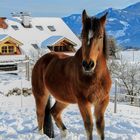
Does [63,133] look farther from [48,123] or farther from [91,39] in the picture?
[91,39]

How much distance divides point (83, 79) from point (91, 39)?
54 centimetres

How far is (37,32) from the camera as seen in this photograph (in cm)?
3647

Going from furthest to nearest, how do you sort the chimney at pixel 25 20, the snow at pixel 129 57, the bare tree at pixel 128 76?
the snow at pixel 129 57
the chimney at pixel 25 20
the bare tree at pixel 128 76

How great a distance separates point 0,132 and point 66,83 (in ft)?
5.96

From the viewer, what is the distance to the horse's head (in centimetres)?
342

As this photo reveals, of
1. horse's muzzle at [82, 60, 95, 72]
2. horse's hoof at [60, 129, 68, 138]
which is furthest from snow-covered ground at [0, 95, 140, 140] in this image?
horse's muzzle at [82, 60, 95, 72]

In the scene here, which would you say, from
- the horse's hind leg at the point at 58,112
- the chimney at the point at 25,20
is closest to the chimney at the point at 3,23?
the chimney at the point at 25,20

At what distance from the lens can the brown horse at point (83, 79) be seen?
349cm

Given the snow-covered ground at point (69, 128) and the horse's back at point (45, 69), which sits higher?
the horse's back at point (45, 69)

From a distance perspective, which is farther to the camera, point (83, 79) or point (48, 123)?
point (48, 123)

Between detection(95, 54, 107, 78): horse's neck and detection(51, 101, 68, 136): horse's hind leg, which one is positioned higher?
detection(95, 54, 107, 78): horse's neck

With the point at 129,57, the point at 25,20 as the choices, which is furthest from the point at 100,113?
the point at 129,57

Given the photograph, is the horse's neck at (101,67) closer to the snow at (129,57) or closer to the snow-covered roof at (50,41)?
the snow-covered roof at (50,41)

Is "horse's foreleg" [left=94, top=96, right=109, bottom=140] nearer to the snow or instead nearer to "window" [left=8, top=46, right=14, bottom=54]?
"window" [left=8, top=46, right=14, bottom=54]
